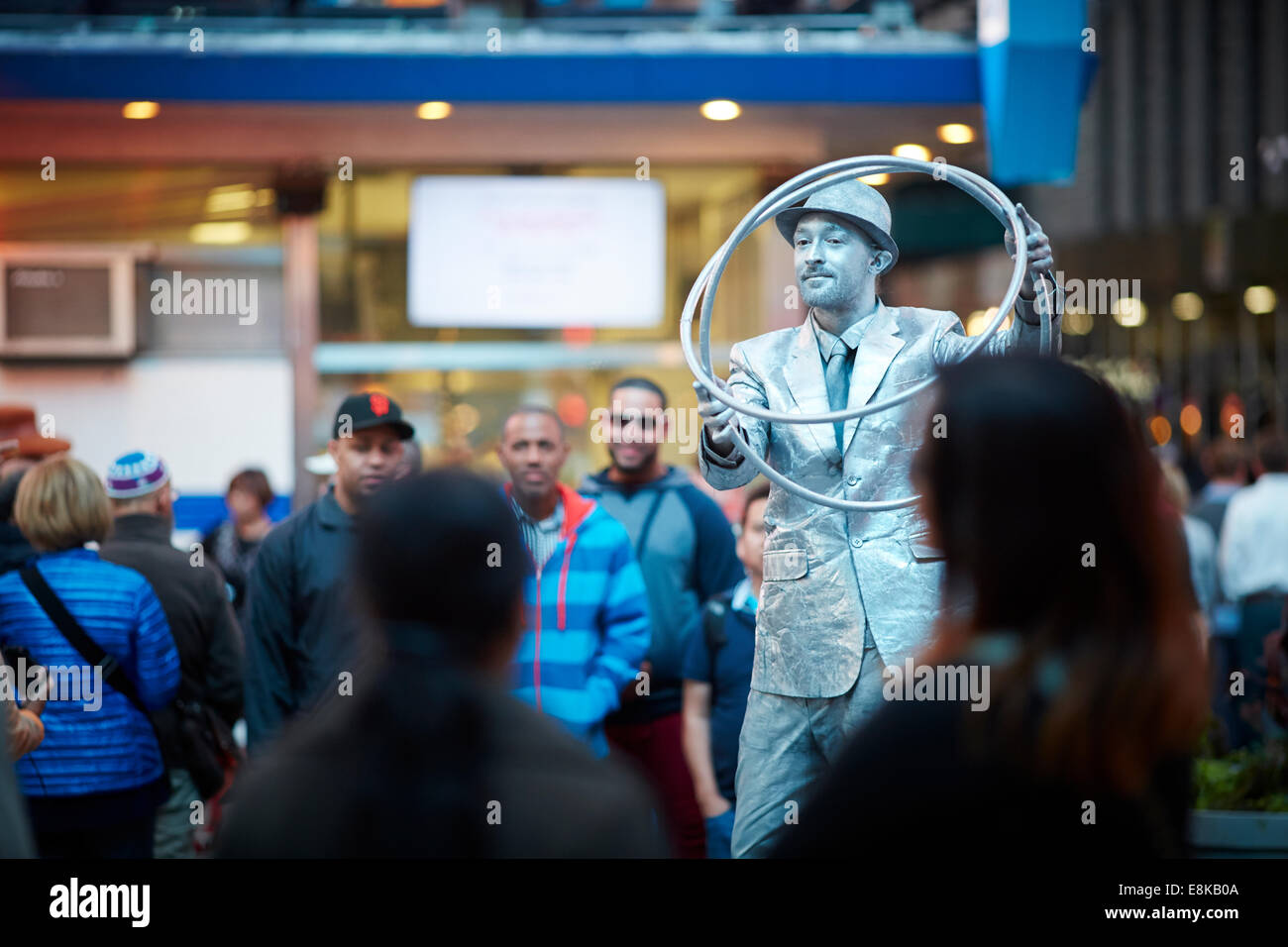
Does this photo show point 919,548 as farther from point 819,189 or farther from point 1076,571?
point 1076,571

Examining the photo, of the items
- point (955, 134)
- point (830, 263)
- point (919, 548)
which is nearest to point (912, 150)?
point (955, 134)

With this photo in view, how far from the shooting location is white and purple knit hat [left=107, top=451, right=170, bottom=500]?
528 cm

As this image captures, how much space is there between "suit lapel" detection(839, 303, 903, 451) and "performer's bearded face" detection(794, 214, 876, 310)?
112mm

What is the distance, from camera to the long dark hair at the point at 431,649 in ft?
6.23

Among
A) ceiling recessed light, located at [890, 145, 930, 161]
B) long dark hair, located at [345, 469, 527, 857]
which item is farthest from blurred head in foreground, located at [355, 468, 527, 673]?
ceiling recessed light, located at [890, 145, 930, 161]

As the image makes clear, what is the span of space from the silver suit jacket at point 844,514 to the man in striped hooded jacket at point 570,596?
0.93 metres

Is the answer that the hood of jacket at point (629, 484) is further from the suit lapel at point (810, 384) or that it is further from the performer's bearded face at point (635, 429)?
the suit lapel at point (810, 384)

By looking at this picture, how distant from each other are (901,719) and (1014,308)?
86.6 inches

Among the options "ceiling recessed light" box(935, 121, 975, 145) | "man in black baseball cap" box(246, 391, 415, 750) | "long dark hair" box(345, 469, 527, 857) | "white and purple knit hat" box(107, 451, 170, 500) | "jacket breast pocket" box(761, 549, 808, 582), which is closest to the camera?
"long dark hair" box(345, 469, 527, 857)

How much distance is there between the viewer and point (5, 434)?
6902 mm

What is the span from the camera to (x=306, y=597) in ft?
15.5

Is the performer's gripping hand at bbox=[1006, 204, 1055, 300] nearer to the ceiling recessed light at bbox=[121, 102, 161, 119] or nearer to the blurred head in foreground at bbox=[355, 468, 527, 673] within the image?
the blurred head in foreground at bbox=[355, 468, 527, 673]

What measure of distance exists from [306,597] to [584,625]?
→ 1.00 meters

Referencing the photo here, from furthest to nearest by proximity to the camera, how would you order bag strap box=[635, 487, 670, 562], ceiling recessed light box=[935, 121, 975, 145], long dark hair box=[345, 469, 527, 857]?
ceiling recessed light box=[935, 121, 975, 145] → bag strap box=[635, 487, 670, 562] → long dark hair box=[345, 469, 527, 857]
